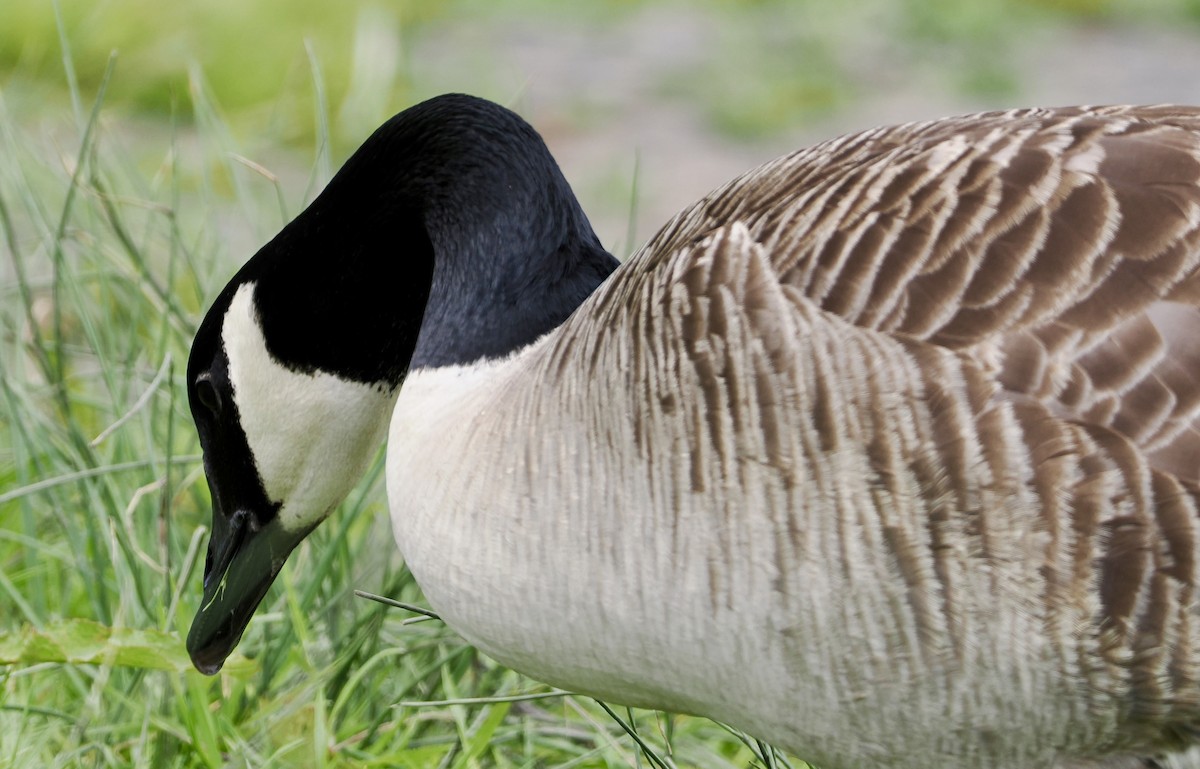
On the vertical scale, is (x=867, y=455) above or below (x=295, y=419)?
above

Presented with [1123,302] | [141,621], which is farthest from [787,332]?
[141,621]

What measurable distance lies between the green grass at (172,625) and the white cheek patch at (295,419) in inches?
7.0

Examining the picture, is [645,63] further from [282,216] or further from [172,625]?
[172,625]

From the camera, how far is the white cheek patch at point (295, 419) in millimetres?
2533

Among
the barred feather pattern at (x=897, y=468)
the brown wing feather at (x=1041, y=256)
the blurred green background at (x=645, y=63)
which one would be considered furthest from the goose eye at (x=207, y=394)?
the blurred green background at (x=645, y=63)

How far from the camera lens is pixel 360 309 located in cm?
252

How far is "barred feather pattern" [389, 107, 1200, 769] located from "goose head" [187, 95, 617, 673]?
253 mm

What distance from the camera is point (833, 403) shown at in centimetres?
186

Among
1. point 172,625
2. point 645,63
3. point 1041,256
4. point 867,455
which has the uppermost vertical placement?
point 1041,256

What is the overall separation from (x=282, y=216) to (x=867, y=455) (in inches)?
73.0

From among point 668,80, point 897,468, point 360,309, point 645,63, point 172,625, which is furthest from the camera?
point 645,63

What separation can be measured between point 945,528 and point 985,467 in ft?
0.31

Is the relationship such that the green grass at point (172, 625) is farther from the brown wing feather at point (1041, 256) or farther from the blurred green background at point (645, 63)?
the blurred green background at point (645, 63)

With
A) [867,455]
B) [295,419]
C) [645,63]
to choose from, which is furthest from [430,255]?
[645,63]
